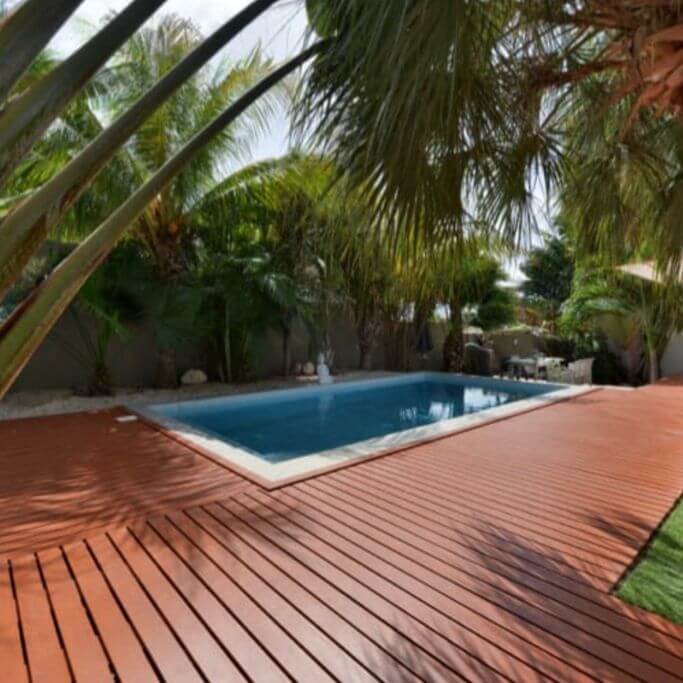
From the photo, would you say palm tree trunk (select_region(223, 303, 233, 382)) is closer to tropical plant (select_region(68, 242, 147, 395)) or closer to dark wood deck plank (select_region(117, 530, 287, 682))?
tropical plant (select_region(68, 242, 147, 395))

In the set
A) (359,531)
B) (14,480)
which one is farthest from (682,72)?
(14,480)

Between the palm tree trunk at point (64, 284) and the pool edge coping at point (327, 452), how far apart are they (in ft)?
8.75

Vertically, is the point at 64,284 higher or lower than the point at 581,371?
higher

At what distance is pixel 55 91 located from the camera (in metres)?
1.43

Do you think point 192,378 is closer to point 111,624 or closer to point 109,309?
point 109,309

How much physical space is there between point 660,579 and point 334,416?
6.72m

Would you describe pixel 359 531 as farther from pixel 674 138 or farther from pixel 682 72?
pixel 674 138

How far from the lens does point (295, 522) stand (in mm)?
3234

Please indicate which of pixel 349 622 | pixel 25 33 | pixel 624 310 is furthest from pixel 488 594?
pixel 624 310

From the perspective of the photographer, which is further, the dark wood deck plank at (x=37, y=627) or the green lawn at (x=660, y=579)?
the green lawn at (x=660, y=579)

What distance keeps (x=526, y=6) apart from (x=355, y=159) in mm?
1166

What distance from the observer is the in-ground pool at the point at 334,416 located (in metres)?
5.09

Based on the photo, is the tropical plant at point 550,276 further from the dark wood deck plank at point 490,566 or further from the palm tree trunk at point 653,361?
the dark wood deck plank at point 490,566

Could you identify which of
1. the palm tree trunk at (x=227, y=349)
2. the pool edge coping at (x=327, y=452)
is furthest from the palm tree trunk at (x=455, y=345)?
the palm tree trunk at (x=227, y=349)
